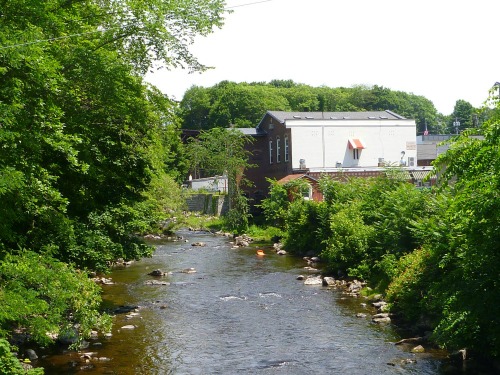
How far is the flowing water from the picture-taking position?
15.2m

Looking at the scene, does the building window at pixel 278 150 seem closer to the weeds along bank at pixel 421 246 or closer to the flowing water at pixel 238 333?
the weeds along bank at pixel 421 246

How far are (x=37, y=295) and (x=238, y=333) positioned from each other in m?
7.74

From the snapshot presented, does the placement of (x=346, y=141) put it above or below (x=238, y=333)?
above

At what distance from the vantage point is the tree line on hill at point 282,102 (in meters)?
89.1

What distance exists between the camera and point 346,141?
2200 inches

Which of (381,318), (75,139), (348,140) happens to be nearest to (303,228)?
(381,318)

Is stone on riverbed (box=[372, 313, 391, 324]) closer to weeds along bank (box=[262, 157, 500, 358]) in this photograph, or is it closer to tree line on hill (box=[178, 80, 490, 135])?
weeds along bank (box=[262, 157, 500, 358])

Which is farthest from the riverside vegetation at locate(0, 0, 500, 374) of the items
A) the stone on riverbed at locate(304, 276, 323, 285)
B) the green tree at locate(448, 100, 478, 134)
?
the green tree at locate(448, 100, 478, 134)

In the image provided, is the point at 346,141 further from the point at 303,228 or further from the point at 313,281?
the point at 313,281

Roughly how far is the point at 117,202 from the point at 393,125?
134ft

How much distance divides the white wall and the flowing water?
26500mm

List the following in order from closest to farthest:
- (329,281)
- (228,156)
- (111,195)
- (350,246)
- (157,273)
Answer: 1. (111,195)
2. (329,281)
3. (350,246)
4. (157,273)
5. (228,156)

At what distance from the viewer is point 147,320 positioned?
20.1m

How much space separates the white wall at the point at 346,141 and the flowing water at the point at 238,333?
2650cm
